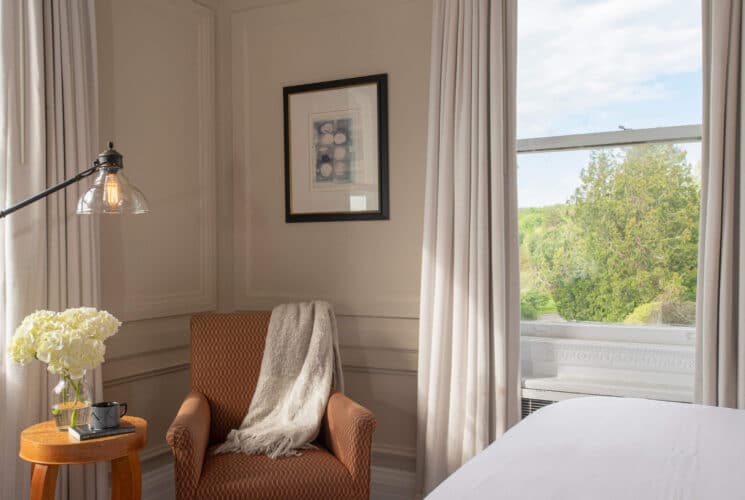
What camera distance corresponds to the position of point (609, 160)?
9.87 feet

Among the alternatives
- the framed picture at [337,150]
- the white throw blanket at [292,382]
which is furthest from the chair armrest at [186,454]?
the framed picture at [337,150]

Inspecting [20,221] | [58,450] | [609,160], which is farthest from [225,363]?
[609,160]

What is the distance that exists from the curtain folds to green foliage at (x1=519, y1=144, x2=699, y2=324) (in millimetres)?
1953

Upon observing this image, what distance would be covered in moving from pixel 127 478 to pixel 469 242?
1.65 meters

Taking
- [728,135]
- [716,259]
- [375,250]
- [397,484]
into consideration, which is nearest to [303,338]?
[375,250]

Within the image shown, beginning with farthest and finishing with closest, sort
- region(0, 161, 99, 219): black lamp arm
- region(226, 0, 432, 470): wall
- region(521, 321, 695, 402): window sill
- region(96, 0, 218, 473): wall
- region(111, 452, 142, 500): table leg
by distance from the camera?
1. region(226, 0, 432, 470): wall
2. region(96, 0, 218, 473): wall
3. region(521, 321, 695, 402): window sill
4. region(111, 452, 142, 500): table leg
5. region(0, 161, 99, 219): black lamp arm

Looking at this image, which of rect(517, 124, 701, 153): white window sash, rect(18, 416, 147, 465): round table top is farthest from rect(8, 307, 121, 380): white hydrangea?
rect(517, 124, 701, 153): white window sash

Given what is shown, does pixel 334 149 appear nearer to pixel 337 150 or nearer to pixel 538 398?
pixel 337 150

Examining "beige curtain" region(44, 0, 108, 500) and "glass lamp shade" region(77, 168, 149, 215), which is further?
"beige curtain" region(44, 0, 108, 500)

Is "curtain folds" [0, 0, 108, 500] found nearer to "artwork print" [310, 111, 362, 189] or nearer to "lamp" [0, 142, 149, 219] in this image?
"lamp" [0, 142, 149, 219]

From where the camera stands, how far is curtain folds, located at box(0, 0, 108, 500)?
2494mm

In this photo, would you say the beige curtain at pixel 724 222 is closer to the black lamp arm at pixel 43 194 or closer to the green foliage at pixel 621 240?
the green foliage at pixel 621 240

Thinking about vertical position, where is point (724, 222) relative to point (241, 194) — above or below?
below

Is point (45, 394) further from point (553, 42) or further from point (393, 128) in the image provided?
point (553, 42)
